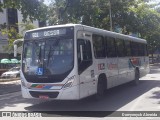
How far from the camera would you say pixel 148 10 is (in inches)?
1704

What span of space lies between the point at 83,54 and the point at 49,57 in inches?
47.1

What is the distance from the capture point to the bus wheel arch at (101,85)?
11.8 metres

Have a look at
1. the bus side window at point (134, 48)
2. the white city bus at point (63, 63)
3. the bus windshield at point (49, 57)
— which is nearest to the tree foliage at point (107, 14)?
the bus side window at point (134, 48)

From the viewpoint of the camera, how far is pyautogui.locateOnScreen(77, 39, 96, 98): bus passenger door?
1015 cm

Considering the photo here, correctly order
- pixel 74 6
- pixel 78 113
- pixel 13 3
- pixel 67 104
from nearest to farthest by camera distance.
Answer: pixel 78 113, pixel 67 104, pixel 13 3, pixel 74 6

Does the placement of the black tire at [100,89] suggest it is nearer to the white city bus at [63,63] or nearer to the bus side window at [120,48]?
the white city bus at [63,63]

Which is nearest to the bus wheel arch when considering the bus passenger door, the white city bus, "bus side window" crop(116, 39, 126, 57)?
the white city bus

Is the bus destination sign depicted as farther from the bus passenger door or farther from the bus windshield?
the bus passenger door

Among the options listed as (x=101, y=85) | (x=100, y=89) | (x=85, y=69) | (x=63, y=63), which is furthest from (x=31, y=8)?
(x=63, y=63)

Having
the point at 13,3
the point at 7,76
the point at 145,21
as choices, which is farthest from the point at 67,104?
the point at 145,21

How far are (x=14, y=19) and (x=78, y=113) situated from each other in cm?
3976

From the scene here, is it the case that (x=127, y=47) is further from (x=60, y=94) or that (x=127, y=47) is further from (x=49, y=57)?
(x=60, y=94)

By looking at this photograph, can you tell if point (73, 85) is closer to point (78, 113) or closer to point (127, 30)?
point (78, 113)

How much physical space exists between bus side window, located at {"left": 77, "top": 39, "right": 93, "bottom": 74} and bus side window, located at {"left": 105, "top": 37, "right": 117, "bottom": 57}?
2150mm
